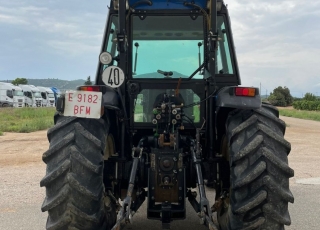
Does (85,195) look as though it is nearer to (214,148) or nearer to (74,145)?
(74,145)

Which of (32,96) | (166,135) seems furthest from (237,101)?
(32,96)

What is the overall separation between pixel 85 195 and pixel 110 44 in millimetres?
2278

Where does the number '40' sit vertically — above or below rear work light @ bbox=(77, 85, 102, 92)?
above

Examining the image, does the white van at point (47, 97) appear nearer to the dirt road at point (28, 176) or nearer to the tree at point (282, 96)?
the dirt road at point (28, 176)

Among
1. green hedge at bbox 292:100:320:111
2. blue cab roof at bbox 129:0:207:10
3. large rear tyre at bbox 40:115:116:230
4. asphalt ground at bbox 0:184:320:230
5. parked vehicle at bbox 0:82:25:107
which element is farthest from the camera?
green hedge at bbox 292:100:320:111

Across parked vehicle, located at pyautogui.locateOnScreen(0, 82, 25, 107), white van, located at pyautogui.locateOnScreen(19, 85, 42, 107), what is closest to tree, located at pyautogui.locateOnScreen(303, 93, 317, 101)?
white van, located at pyautogui.locateOnScreen(19, 85, 42, 107)

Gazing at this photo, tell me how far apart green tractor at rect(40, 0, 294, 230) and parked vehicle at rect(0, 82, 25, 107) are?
4468 cm

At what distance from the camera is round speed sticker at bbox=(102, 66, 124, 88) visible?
154 inches

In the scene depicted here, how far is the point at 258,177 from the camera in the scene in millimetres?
3490

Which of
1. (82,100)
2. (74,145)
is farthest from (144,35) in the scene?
(74,145)

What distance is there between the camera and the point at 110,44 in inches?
203

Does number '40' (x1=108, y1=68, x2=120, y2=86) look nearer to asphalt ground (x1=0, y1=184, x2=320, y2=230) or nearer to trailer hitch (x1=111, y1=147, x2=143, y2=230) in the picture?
trailer hitch (x1=111, y1=147, x2=143, y2=230)

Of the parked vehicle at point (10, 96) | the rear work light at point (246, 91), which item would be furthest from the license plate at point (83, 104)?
the parked vehicle at point (10, 96)

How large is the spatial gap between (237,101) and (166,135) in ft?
3.05
